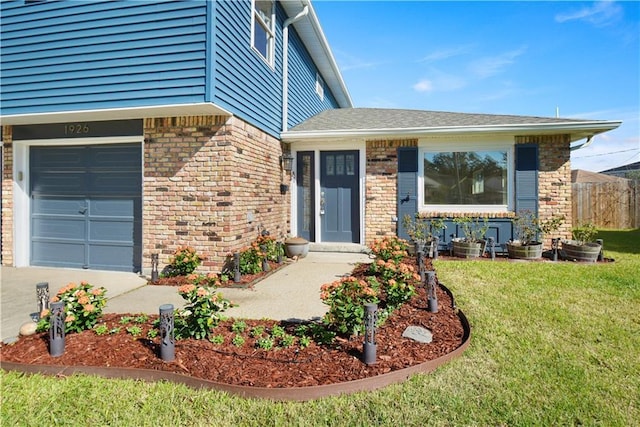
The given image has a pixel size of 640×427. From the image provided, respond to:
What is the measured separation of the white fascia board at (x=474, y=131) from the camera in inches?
263

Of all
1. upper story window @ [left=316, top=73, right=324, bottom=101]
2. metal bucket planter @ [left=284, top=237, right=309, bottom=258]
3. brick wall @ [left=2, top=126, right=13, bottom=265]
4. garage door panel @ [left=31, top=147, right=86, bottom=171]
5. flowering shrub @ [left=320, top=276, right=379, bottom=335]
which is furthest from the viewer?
upper story window @ [left=316, top=73, right=324, bottom=101]

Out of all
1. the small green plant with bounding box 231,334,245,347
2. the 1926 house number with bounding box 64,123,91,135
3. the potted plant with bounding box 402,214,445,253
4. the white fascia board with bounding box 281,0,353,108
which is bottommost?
the small green plant with bounding box 231,334,245,347

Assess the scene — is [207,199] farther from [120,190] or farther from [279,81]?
[279,81]

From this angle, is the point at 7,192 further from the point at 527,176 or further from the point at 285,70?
the point at 527,176

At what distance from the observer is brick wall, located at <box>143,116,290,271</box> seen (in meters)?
5.50

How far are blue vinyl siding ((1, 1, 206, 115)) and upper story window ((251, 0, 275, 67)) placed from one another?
1615 millimetres

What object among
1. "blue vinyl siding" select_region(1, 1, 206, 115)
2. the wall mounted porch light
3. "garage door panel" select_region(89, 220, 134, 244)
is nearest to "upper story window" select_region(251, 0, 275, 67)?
"blue vinyl siding" select_region(1, 1, 206, 115)

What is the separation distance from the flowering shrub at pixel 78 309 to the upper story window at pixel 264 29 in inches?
196

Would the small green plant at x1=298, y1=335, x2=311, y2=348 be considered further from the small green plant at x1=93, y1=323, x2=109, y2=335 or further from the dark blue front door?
the dark blue front door

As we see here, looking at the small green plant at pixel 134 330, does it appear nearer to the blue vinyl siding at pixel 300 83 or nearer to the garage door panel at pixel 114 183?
the garage door panel at pixel 114 183

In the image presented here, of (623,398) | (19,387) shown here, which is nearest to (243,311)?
(19,387)

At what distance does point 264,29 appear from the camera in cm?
695

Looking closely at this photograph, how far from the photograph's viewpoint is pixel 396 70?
987 cm

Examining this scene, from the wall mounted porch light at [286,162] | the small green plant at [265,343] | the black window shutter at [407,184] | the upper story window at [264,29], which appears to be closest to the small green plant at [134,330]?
the small green plant at [265,343]
